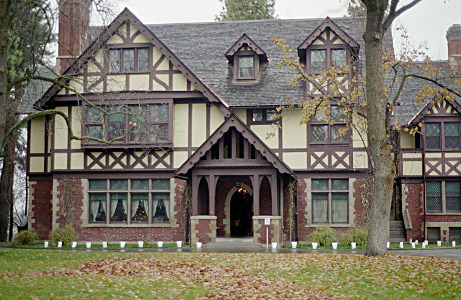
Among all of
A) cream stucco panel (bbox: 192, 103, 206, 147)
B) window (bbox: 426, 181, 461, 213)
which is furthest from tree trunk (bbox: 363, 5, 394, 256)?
window (bbox: 426, 181, 461, 213)

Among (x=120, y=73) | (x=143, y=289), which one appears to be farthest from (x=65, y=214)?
(x=143, y=289)

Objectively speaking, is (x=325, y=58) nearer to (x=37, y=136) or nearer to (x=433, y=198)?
(x=433, y=198)

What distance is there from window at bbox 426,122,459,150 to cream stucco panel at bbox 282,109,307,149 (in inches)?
234

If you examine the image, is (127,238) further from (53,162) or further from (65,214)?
(53,162)

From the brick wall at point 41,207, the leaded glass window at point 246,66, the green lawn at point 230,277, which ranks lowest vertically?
the green lawn at point 230,277

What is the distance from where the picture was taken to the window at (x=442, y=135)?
1142 inches

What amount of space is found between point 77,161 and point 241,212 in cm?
818

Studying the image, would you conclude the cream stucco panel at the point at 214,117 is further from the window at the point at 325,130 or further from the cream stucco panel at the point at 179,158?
the window at the point at 325,130

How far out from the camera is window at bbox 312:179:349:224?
28.5 meters

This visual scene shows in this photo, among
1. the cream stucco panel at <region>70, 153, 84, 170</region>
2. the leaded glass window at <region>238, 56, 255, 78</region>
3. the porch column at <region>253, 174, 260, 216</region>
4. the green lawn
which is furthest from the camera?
the leaded glass window at <region>238, 56, 255, 78</region>

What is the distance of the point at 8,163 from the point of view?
1420 inches

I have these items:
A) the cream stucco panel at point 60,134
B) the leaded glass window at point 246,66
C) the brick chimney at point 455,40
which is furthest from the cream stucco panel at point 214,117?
the brick chimney at point 455,40

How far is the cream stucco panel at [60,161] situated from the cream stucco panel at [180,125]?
534 centimetres

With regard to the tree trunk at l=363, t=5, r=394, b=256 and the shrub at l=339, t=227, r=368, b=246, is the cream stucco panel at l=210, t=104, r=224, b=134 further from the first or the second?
the tree trunk at l=363, t=5, r=394, b=256
